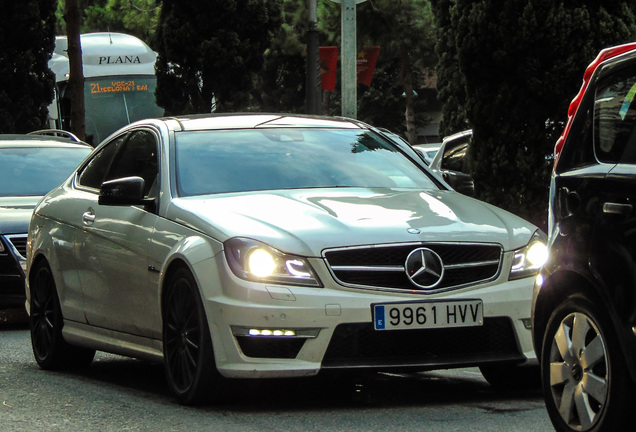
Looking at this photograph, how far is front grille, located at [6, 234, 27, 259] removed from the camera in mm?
12039

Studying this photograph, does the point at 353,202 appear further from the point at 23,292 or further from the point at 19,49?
the point at 19,49

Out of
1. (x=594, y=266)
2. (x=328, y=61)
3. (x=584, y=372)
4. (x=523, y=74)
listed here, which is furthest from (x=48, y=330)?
(x=328, y=61)

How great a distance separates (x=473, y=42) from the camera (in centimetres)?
1575

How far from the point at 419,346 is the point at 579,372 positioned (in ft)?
4.82

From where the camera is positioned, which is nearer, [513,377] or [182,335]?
[182,335]

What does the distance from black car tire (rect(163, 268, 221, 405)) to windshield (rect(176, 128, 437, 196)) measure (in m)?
0.80

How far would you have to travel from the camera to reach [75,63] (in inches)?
1049

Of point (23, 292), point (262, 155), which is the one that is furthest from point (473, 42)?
point (262, 155)

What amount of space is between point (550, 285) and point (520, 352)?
1373mm

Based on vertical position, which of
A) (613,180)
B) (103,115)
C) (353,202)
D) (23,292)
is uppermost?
(613,180)

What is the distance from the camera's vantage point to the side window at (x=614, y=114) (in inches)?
212

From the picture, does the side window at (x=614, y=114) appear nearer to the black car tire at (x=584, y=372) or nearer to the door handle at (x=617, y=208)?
the door handle at (x=617, y=208)

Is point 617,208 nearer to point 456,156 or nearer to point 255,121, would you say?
point 255,121

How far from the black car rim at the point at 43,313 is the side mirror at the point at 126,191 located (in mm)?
1516
